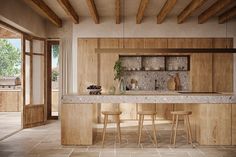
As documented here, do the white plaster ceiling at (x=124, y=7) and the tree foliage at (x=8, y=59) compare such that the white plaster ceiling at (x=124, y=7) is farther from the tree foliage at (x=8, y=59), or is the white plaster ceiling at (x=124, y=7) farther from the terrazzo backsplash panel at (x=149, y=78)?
the tree foliage at (x=8, y=59)

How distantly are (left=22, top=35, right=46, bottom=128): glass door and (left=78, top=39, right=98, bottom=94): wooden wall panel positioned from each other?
1120mm

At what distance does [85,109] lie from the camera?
20.1 feet

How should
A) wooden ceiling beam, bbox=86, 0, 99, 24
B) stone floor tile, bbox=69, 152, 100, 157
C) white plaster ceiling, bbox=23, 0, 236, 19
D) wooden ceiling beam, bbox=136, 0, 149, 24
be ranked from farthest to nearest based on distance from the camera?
white plaster ceiling, bbox=23, 0, 236, 19 → wooden ceiling beam, bbox=136, 0, 149, 24 → wooden ceiling beam, bbox=86, 0, 99, 24 → stone floor tile, bbox=69, 152, 100, 157

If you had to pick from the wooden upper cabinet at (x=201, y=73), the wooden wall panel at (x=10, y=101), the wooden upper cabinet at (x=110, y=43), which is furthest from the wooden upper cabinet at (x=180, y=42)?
the wooden wall panel at (x=10, y=101)

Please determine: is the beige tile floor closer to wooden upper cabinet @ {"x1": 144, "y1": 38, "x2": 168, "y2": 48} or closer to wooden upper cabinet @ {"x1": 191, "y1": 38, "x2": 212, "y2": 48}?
wooden upper cabinet @ {"x1": 144, "y1": 38, "x2": 168, "y2": 48}

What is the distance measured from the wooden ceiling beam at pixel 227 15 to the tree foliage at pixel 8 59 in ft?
28.1

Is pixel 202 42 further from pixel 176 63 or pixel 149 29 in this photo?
pixel 149 29

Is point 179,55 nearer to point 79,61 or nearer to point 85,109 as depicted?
point 79,61

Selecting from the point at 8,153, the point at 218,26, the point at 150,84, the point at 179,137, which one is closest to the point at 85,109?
the point at 8,153

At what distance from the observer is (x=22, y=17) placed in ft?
24.7

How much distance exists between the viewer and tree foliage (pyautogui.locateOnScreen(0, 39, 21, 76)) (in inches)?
531

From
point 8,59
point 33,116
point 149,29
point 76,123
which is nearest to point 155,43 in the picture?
point 149,29

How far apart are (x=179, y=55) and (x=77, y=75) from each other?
322 centimetres

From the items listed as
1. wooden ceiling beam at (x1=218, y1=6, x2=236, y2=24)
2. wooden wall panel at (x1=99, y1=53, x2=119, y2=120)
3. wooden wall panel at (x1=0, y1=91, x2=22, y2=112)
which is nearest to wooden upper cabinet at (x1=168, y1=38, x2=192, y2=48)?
wooden ceiling beam at (x1=218, y1=6, x2=236, y2=24)
